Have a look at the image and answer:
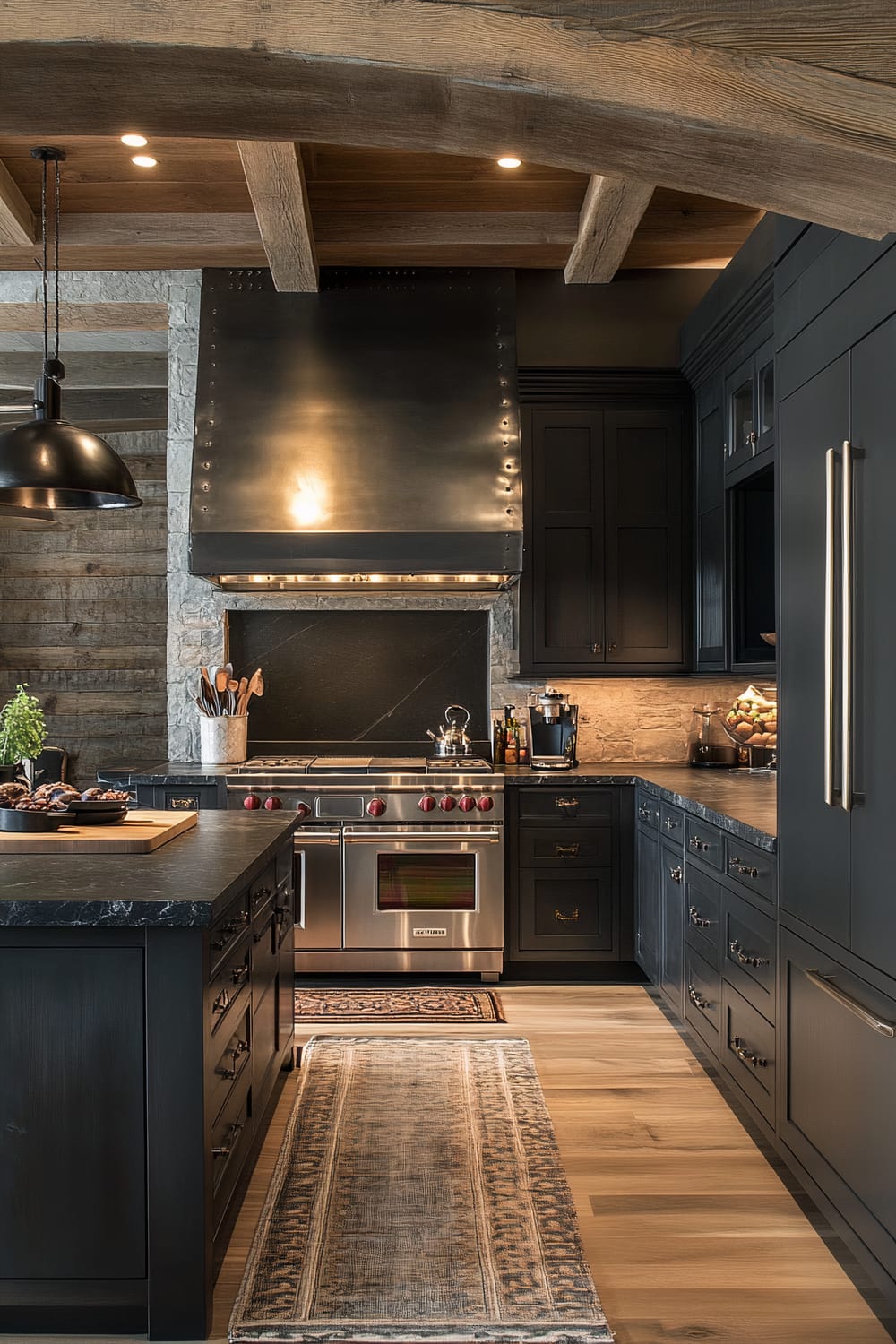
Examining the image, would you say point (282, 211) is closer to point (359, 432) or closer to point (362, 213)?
point (362, 213)

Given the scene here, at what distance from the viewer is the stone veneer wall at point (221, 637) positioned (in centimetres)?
498

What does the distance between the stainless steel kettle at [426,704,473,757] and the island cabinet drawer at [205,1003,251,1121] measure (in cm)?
253

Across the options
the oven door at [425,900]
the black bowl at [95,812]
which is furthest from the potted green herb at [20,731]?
the oven door at [425,900]

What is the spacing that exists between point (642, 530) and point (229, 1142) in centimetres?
336

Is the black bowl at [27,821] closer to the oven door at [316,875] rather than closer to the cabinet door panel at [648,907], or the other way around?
the oven door at [316,875]

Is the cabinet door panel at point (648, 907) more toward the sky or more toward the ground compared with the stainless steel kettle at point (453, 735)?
more toward the ground

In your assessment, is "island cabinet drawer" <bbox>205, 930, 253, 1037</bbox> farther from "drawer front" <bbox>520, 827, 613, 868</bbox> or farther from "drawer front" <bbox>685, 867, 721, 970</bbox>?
"drawer front" <bbox>520, 827, 613, 868</bbox>

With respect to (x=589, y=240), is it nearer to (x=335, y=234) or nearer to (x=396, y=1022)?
(x=335, y=234)

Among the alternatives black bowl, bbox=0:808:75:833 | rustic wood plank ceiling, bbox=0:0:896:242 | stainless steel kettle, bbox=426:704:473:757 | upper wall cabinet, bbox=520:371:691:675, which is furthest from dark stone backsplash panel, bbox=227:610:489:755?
rustic wood plank ceiling, bbox=0:0:896:242

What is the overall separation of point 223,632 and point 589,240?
2.49 m

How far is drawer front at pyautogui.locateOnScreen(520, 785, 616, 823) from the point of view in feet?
15.0

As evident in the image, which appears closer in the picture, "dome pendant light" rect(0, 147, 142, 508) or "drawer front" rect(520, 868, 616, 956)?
"dome pendant light" rect(0, 147, 142, 508)

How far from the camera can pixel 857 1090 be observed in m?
2.19

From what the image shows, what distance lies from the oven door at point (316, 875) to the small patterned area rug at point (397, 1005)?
24 centimetres
